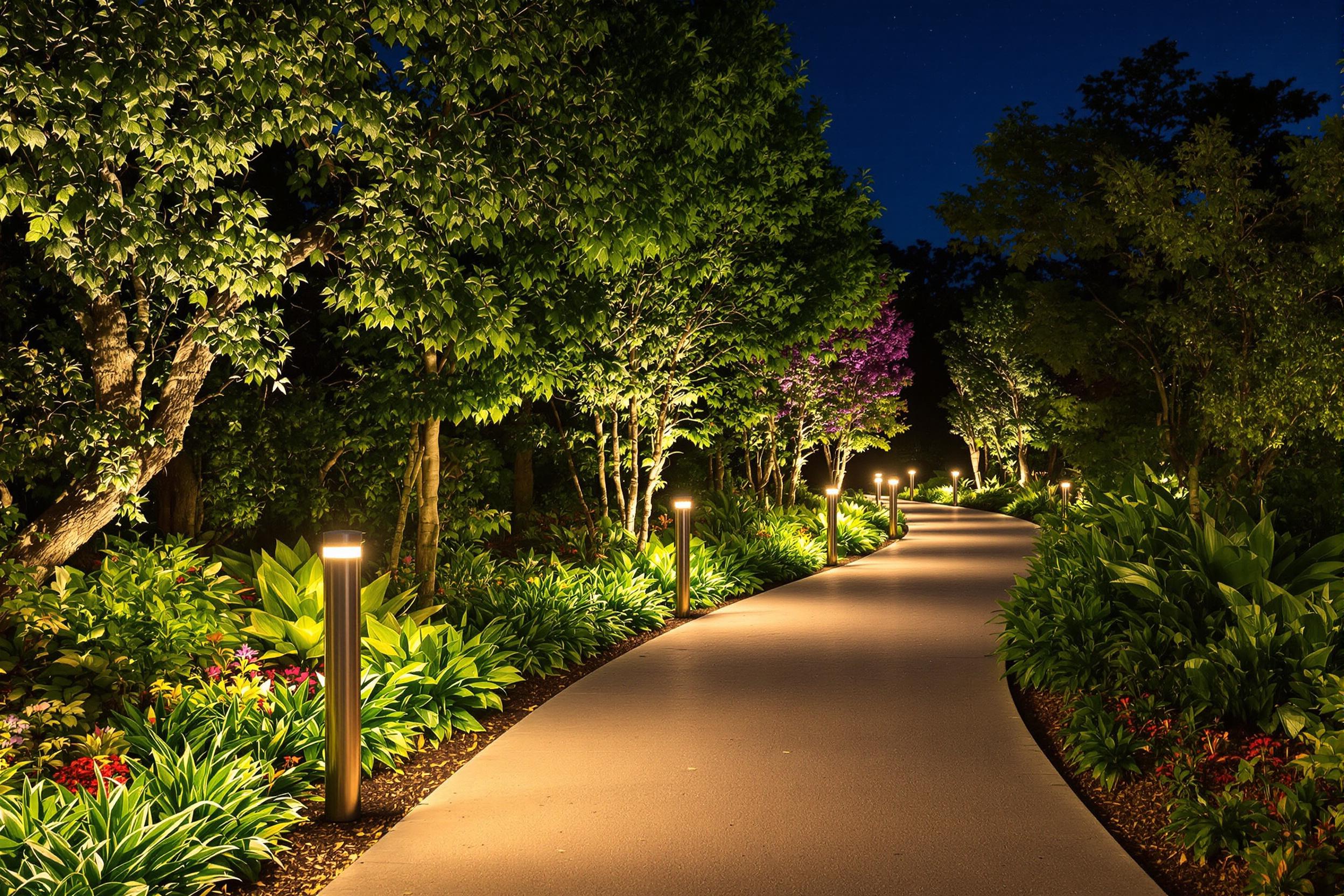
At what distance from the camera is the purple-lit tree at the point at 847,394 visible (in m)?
19.8

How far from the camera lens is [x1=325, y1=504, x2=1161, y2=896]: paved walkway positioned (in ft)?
13.4

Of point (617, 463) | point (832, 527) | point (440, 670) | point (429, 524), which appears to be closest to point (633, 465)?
point (617, 463)

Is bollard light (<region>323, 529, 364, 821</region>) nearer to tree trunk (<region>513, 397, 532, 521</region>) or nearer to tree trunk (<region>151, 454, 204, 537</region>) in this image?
tree trunk (<region>151, 454, 204, 537</region>)

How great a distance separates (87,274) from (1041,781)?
538 cm

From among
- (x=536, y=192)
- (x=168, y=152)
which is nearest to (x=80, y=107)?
(x=168, y=152)

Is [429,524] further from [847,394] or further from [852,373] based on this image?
[852,373]

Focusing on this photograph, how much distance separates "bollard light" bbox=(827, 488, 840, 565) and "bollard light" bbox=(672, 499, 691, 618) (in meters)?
5.24

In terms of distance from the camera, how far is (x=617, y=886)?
3.99m

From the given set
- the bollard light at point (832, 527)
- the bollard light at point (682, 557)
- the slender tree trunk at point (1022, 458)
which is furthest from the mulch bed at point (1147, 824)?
the slender tree trunk at point (1022, 458)

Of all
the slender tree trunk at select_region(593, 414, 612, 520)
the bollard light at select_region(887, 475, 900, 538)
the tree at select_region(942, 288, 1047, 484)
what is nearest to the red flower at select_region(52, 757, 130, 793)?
the slender tree trunk at select_region(593, 414, 612, 520)

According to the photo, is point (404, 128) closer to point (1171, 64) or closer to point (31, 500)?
point (31, 500)

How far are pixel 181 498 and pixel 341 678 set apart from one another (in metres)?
7.66

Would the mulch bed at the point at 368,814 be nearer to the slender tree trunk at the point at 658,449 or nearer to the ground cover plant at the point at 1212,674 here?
the ground cover plant at the point at 1212,674

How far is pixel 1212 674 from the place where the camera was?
5387 millimetres
